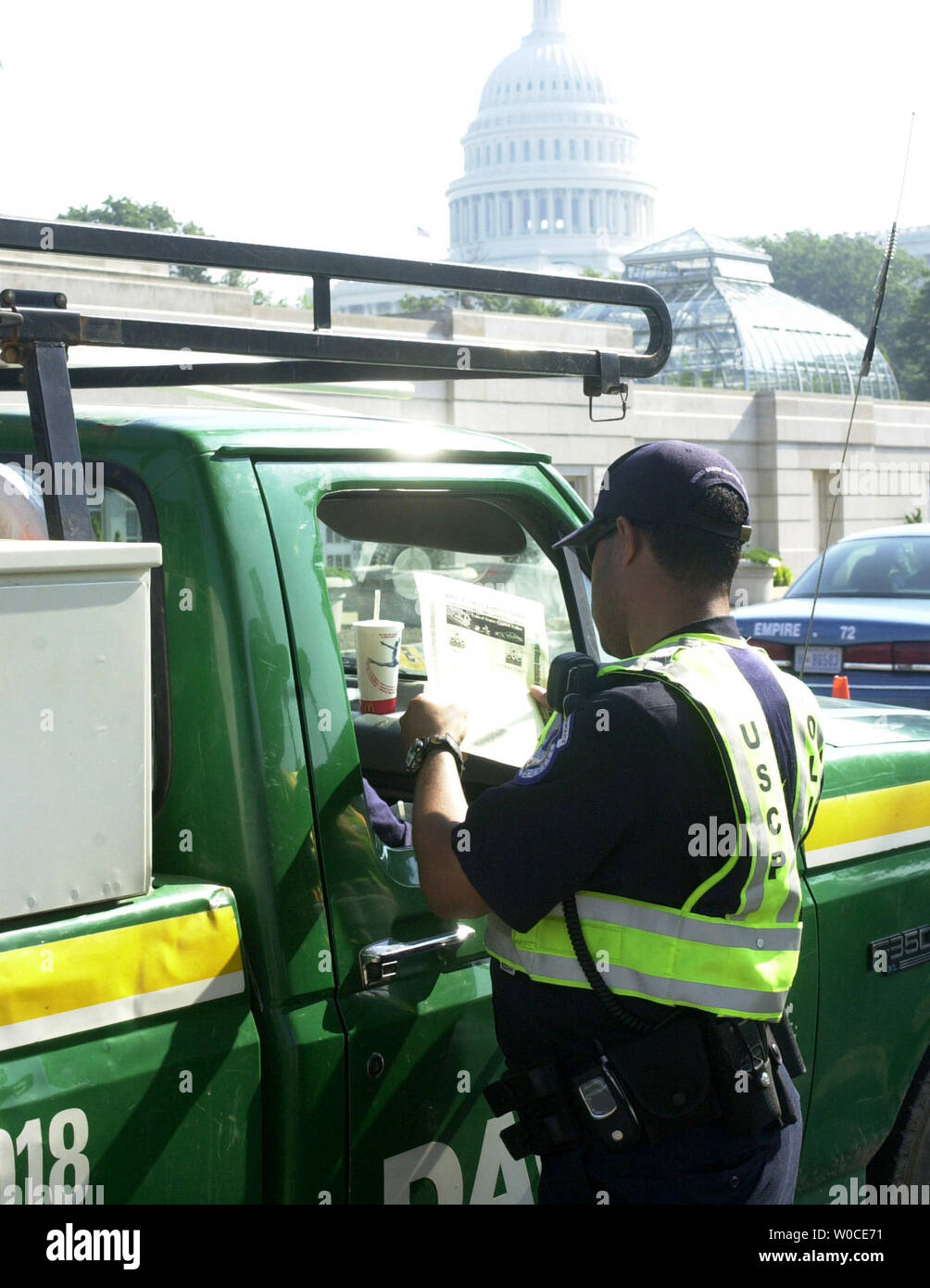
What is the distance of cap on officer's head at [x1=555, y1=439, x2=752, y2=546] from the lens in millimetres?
2361

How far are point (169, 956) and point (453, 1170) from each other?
27.7 inches

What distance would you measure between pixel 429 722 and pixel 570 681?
0.26m

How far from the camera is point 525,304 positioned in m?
67.0

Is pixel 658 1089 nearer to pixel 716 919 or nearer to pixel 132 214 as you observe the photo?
pixel 716 919

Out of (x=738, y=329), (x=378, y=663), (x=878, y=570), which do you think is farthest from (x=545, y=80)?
(x=378, y=663)

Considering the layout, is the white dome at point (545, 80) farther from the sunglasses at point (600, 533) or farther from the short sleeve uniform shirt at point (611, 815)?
the short sleeve uniform shirt at point (611, 815)

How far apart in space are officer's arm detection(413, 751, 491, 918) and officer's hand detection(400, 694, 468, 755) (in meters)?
0.09

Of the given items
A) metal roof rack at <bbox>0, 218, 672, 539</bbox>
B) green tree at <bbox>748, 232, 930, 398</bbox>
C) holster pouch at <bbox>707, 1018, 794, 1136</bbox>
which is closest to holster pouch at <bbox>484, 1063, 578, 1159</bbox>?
holster pouch at <bbox>707, 1018, 794, 1136</bbox>

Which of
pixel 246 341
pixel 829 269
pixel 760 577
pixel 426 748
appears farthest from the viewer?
pixel 829 269

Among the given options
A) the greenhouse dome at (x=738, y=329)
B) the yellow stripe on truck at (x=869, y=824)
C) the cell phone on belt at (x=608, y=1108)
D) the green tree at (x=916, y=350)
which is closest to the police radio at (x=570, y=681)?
the cell phone on belt at (x=608, y=1108)

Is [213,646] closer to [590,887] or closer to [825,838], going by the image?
[590,887]

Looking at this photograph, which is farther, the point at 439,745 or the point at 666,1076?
the point at 439,745

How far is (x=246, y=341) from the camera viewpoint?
8.38 feet
